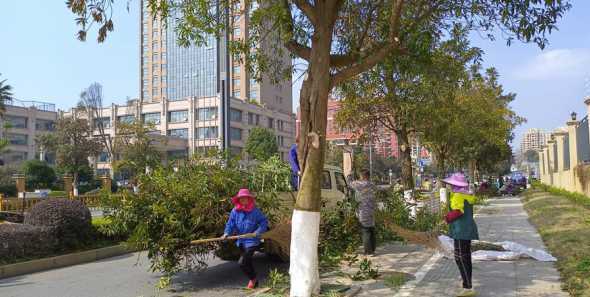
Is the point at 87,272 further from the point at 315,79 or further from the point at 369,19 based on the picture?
the point at 369,19

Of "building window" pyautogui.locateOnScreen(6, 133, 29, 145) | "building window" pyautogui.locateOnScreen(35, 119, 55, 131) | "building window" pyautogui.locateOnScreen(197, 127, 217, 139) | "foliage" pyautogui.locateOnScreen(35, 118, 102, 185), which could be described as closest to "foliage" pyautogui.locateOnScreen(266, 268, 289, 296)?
"foliage" pyautogui.locateOnScreen(35, 118, 102, 185)

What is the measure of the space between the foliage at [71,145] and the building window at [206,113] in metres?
28.9

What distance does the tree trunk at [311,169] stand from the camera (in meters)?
6.13

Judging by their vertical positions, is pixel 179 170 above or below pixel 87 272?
above

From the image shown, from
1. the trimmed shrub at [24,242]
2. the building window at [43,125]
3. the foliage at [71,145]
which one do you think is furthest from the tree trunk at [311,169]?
the building window at [43,125]

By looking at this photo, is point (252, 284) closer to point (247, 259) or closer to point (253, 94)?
point (247, 259)

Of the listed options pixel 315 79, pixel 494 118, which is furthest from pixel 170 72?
pixel 315 79

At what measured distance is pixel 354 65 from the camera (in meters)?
7.18

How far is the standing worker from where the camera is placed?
9.95 meters

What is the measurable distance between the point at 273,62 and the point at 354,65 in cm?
379

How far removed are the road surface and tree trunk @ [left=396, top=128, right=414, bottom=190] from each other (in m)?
9.68

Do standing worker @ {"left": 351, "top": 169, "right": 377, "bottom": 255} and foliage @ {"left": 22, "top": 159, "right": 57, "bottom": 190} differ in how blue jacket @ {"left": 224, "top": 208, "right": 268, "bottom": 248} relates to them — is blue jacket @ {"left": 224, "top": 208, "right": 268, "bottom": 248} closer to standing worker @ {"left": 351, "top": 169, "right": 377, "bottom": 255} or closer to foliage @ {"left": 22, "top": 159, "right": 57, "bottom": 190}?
standing worker @ {"left": 351, "top": 169, "right": 377, "bottom": 255}

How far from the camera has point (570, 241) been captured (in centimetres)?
1066

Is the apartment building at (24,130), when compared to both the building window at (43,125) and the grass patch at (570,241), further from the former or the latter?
the grass patch at (570,241)
